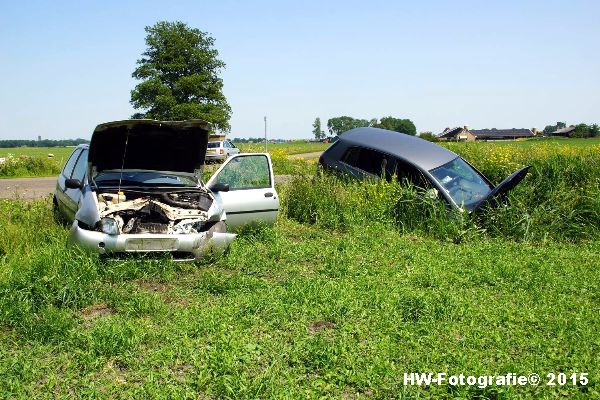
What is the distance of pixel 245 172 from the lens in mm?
8141

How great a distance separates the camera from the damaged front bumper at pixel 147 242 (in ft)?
18.4

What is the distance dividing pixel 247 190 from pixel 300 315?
11.3 ft

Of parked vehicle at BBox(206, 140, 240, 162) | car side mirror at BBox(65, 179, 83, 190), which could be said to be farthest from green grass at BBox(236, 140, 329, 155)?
car side mirror at BBox(65, 179, 83, 190)

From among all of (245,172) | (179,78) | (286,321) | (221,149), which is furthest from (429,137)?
(286,321)

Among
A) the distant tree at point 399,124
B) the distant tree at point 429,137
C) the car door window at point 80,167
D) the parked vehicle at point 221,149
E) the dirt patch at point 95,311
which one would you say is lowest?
the dirt patch at point 95,311

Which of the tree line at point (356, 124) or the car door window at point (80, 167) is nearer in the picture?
the car door window at point (80, 167)

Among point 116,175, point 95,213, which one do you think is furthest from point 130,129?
point 95,213

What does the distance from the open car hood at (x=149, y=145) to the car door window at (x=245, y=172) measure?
24.2 inches

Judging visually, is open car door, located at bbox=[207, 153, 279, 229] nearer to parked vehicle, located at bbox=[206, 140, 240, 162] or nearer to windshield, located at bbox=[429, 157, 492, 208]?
windshield, located at bbox=[429, 157, 492, 208]

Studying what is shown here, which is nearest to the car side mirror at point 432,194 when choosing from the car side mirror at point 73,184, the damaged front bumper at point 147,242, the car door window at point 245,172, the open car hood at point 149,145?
the car door window at point 245,172

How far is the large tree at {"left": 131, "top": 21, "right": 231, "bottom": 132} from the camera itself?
47.8m

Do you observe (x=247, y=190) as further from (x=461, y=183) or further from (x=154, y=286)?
(x=461, y=183)

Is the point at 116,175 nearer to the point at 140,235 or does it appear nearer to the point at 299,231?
the point at 140,235

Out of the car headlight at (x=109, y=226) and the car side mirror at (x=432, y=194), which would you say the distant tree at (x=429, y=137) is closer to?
the car side mirror at (x=432, y=194)
